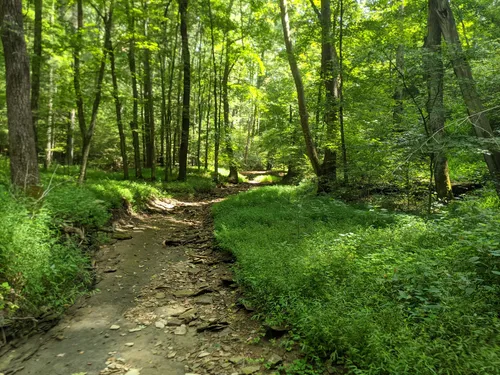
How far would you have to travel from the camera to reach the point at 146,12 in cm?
1165

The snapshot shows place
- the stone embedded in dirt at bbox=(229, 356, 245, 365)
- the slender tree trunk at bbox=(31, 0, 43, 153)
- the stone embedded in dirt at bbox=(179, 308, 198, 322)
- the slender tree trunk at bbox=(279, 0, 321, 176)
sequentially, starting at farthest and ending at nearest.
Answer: the slender tree trunk at bbox=(31, 0, 43, 153)
the slender tree trunk at bbox=(279, 0, 321, 176)
the stone embedded in dirt at bbox=(179, 308, 198, 322)
the stone embedded in dirt at bbox=(229, 356, 245, 365)

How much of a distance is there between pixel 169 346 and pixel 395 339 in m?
2.57

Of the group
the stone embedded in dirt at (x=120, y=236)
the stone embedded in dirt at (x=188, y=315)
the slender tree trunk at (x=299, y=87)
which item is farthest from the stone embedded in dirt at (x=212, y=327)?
the slender tree trunk at (x=299, y=87)

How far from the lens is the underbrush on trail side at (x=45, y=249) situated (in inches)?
157

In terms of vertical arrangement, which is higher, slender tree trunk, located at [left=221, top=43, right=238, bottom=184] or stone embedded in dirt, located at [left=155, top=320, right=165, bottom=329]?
slender tree trunk, located at [left=221, top=43, right=238, bottom=184]

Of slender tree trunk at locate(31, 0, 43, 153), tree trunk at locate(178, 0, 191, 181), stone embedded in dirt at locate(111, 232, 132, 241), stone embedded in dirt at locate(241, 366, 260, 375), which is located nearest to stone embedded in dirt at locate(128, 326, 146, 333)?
stone embedded in dirt at locate(241, 366, 260, 375)

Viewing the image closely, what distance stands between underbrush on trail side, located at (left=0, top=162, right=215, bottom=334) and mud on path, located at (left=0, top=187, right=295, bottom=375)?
14.1 inches

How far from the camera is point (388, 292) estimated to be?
3584 millimetres

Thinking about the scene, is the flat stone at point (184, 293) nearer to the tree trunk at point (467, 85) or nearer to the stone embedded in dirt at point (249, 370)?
the stone embedded in dirt at point (249, 370)

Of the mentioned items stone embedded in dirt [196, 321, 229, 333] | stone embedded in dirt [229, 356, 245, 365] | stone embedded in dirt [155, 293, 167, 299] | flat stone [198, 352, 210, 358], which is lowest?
flat stone [198, 352, 210, 358]

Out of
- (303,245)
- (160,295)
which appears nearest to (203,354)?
(160,295)

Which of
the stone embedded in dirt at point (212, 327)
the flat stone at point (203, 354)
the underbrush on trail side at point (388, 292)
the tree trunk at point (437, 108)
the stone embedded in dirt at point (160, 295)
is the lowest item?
the flat stone at point (203, 354)

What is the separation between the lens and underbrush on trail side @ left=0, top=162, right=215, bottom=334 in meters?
4.00

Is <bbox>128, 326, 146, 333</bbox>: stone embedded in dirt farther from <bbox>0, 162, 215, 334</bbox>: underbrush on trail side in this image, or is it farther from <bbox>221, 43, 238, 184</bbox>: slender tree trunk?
<bbox>221, 43, 238, 184</bbox>: slender tree trunk
